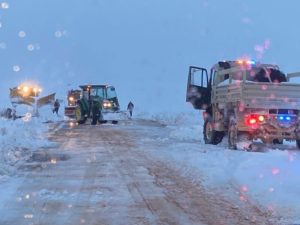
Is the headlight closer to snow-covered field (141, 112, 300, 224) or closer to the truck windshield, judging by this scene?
the truck windshield

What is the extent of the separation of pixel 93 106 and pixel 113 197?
25.3 meters

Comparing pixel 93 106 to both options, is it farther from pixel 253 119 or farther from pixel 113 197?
pixel 113 197

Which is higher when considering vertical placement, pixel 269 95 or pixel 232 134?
pixel 269 95

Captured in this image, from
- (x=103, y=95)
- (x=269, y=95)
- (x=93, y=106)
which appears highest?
(x=103, y=95)

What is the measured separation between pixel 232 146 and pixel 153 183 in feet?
22.6

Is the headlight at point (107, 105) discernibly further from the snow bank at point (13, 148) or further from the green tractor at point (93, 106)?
the snow bank at point (13, 148)

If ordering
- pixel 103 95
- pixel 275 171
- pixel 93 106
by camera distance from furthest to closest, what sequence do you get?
1. pixel 103 95
2. pixel 93 106
3. pixel 275 171

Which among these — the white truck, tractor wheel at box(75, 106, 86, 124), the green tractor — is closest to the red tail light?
the white truck

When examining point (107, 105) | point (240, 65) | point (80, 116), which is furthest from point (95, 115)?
point (240, 65)

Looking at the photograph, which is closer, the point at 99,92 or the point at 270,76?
the point at 270,76

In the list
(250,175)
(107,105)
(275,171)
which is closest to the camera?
(250,175)

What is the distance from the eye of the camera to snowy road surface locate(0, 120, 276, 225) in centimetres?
732

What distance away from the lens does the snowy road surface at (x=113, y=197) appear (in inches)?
288

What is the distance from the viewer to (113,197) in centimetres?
879
